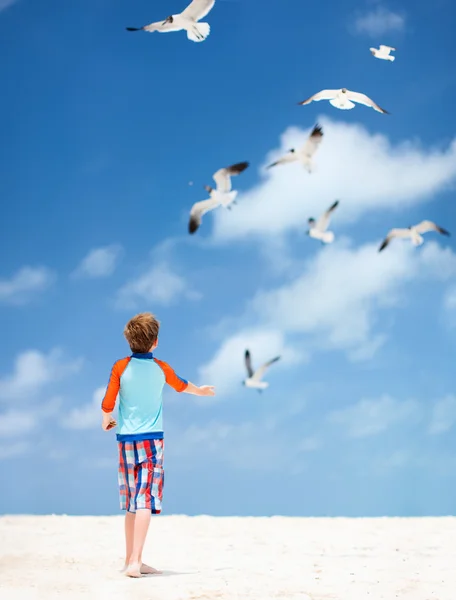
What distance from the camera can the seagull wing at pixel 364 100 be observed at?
9696 millimetres

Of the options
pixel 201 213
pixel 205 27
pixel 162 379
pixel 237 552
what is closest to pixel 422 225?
pixel 201 213

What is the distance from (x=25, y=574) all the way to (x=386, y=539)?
3.77 m

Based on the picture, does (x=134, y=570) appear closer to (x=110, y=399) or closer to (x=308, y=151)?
(x=110, y=399)

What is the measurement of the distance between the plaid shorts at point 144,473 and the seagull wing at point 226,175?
5.79 metres

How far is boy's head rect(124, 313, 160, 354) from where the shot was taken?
5.41m

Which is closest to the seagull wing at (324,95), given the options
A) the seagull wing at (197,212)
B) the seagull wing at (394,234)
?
the seagull wing at (197,212)

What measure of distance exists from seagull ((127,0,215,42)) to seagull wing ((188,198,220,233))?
255cm

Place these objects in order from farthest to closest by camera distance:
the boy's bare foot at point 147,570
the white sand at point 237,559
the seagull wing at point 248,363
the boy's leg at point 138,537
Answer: the seagull wing at point 248,363, the boy's bare foot at point 147,570, the boy's leg at point 138,537, the white sand at point 237,559

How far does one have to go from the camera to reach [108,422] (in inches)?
212

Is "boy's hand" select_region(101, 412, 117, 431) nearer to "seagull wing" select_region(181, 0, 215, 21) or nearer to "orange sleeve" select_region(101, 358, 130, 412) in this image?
"orange sleeve" select_region(101, 358, 130, 412)

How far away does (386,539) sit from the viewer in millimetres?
8062

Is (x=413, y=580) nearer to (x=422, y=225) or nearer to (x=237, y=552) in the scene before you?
(x=237, y=552)

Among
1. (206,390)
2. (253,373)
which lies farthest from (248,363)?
(206,390)

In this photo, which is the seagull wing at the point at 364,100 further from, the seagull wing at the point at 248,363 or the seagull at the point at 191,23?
Answer: the seagull wing at the point at 248,363
